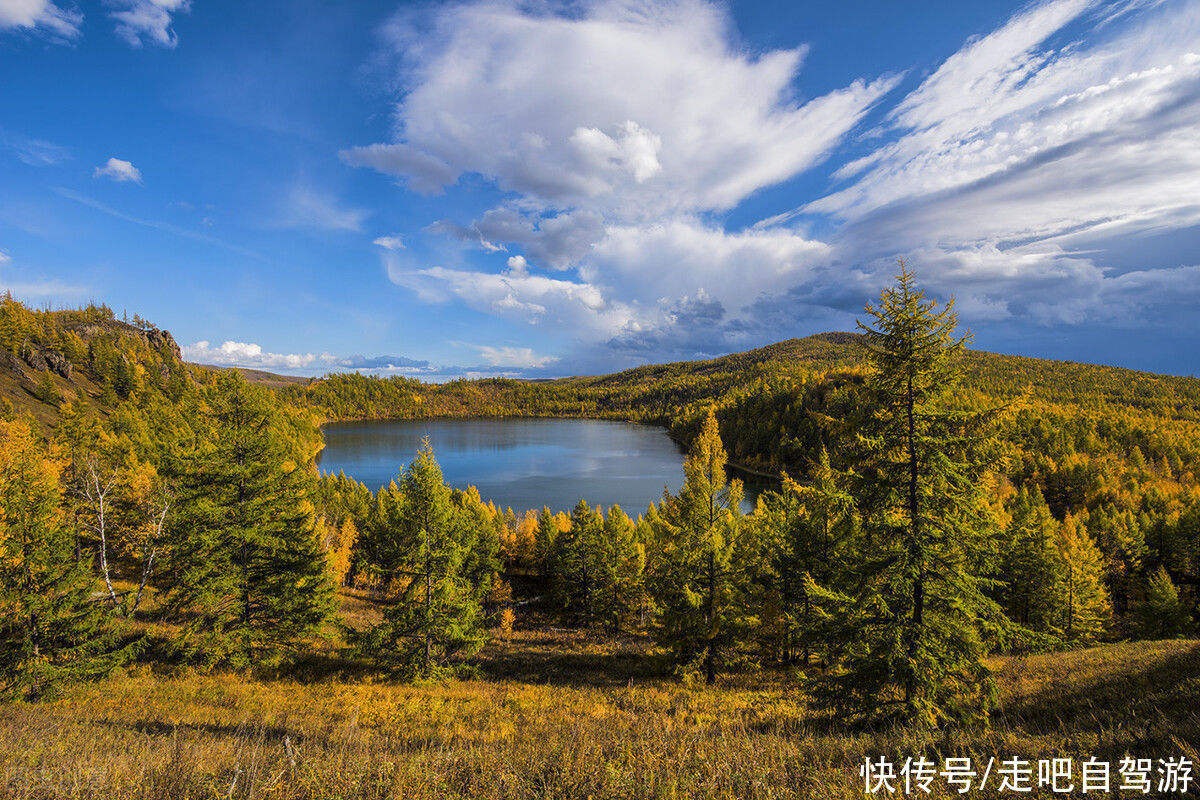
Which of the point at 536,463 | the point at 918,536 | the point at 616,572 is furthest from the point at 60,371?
the point at 918,536

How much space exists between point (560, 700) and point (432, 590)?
6.00 m

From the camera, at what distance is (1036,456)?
6825 cm

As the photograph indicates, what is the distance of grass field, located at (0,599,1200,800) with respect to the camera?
173 inches

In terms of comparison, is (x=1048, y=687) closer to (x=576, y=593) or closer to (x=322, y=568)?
(x=322, y=568)

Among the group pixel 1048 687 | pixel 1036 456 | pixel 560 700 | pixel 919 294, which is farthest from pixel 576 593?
pixel 1036 456

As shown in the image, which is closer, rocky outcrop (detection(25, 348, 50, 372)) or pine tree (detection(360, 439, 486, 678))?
pine tree (detection(360, 439, 486, 678))

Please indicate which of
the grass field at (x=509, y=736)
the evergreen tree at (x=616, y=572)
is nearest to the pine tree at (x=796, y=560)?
the grass field at (x=509, y=736)

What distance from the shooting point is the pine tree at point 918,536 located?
9141 millimetres

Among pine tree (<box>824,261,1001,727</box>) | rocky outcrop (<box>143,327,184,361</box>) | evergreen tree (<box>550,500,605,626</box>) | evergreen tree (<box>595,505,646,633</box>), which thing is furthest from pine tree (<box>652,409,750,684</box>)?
rocky outcrop (<box>143,327,184,361</box>)

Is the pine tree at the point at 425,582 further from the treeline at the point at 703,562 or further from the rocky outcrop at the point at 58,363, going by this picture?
the rocky outcrop at the point at 58,363

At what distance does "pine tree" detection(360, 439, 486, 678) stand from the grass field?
4.11 feet

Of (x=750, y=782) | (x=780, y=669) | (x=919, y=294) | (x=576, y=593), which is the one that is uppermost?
(x=919, y=294)

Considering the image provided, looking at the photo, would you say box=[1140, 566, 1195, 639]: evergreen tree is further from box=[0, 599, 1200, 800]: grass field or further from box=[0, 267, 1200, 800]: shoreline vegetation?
box=[0, 599, 1200, 800]: grass field

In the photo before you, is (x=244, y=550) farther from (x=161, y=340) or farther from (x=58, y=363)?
(x=161, y=340)
